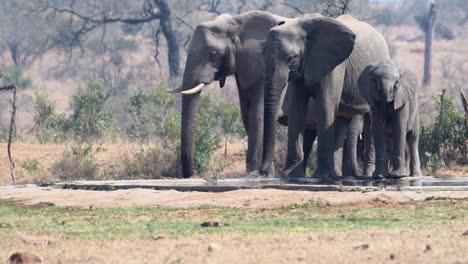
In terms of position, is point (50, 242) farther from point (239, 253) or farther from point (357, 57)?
point (357, 57)

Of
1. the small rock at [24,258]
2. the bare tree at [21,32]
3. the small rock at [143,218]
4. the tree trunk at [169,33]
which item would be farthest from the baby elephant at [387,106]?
the bare tree at [21,32]

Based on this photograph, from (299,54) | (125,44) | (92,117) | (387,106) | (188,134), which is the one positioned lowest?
(188,134)

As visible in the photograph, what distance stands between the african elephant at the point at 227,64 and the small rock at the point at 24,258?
9699 mm

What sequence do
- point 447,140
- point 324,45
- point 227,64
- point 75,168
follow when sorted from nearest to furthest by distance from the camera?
point 324,45
point 227,64
point 75,168
point 447,140

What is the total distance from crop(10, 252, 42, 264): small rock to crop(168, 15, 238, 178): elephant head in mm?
9856

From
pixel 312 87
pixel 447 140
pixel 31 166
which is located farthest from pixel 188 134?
pixel 447 140

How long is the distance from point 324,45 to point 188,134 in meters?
3.04

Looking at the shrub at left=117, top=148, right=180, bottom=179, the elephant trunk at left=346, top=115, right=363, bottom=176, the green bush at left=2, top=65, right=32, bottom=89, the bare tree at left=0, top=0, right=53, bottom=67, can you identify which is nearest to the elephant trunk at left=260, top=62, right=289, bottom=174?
the elephant trunk at left=346, top=115, right=363, bottom=176

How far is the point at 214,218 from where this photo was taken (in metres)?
9.39

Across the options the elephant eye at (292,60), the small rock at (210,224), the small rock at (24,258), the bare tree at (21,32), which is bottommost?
the small rock at (24,258)

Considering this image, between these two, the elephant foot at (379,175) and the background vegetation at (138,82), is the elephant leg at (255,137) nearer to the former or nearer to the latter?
the elephant foot at (379,175)

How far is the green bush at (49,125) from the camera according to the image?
24777mm

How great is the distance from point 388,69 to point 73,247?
7836mm

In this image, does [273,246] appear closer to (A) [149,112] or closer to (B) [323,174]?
(B) [323,174]
